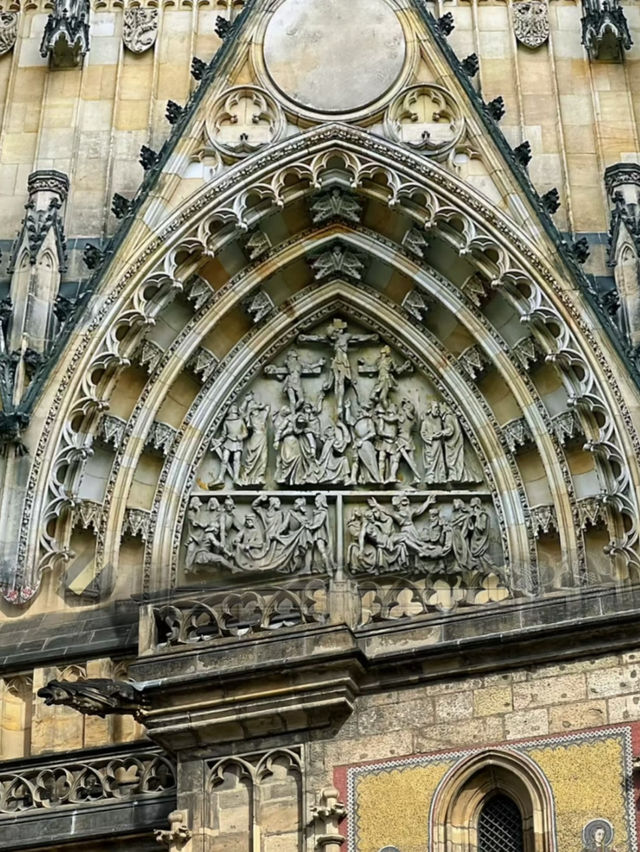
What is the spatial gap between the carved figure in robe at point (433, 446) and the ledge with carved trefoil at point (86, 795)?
14.4ft

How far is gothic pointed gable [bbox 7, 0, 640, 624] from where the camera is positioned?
53.6 feet

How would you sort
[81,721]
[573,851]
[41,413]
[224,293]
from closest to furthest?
[573,851], [81,721], [41,413], [224,293]

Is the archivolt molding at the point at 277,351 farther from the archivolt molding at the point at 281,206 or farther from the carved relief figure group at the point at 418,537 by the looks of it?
the archivolt molding at the point at 281,206

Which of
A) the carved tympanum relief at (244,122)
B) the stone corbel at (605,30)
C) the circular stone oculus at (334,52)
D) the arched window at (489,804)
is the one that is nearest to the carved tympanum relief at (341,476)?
the carved tympanum relief at (244,122)

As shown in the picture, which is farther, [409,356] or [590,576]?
[409,356]

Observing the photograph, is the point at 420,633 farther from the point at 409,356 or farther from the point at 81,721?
the point at 409,356

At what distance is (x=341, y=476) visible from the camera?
1695 cm

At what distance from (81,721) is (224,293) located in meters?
4.16

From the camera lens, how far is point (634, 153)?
17.6 metres

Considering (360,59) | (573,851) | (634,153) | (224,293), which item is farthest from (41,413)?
(573,851)

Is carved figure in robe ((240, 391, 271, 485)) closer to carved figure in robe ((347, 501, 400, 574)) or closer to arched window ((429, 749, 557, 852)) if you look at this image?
carved figure in robe ((347, 501, 400, 574))

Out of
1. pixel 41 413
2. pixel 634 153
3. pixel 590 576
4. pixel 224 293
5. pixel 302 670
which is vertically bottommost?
pixel 302 670

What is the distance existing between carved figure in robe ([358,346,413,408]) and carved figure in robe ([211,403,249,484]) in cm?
118

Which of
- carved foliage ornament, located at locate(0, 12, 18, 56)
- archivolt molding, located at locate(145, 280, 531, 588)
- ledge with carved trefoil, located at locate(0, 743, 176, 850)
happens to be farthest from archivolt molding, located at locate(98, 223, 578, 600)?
carved foliage ornament, located at locate(0, 12, 18, 56)
